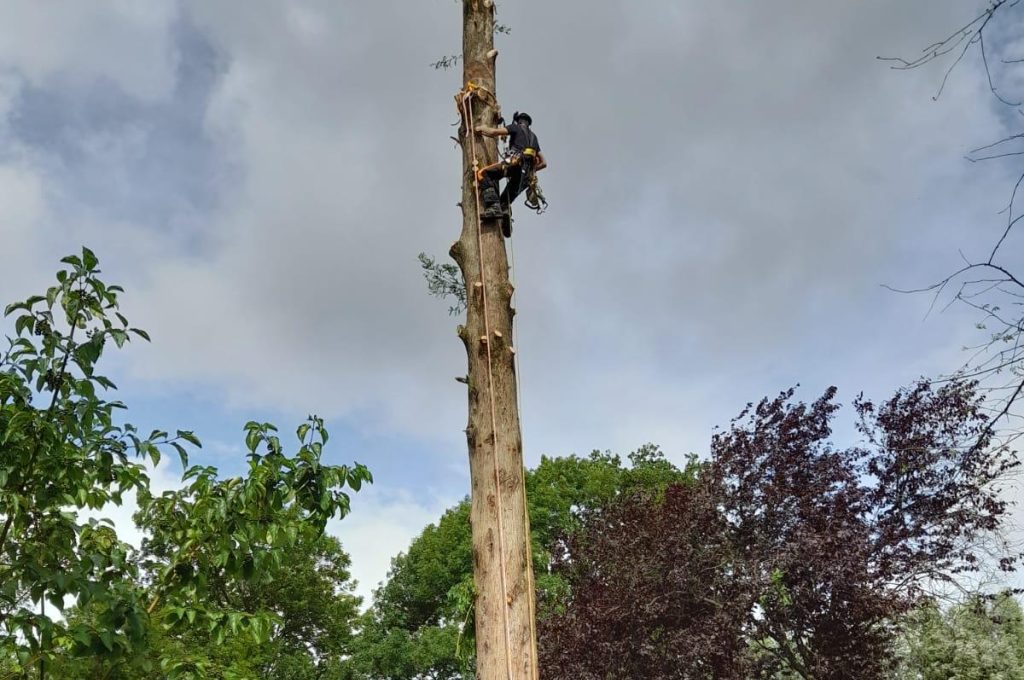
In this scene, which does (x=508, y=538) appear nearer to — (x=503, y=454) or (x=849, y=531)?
(x=503, y=454)

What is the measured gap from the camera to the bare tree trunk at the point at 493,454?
3492 millimetres

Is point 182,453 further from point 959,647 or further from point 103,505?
point 959,647

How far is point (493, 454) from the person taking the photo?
3.81m

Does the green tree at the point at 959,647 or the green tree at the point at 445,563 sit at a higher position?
the green tree at the point at 445,563

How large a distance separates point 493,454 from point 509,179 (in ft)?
6.07

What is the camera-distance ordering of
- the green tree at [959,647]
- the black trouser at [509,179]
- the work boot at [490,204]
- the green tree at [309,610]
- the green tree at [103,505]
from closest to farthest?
the green tree at [103,505] < the work boot at [490,204] < the black trouser at [509,179] < the green tree at [959,647] < the green tree at [309,610]

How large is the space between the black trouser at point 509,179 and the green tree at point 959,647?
37.4ft

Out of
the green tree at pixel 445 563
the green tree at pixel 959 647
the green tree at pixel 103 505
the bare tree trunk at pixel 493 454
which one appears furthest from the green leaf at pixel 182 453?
the green tree at pixel 445 563

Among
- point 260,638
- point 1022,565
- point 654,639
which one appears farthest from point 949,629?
point 260,638

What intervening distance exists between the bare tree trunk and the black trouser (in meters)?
0.10

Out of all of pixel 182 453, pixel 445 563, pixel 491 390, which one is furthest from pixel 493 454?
pixel 445 563

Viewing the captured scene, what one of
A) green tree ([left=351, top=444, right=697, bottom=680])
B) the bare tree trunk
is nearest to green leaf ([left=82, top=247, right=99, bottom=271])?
the bare tree trunk

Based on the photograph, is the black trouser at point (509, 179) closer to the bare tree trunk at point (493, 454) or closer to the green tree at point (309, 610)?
the bare tree trunk at point (493, 454)

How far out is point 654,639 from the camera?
1165 centimetres
